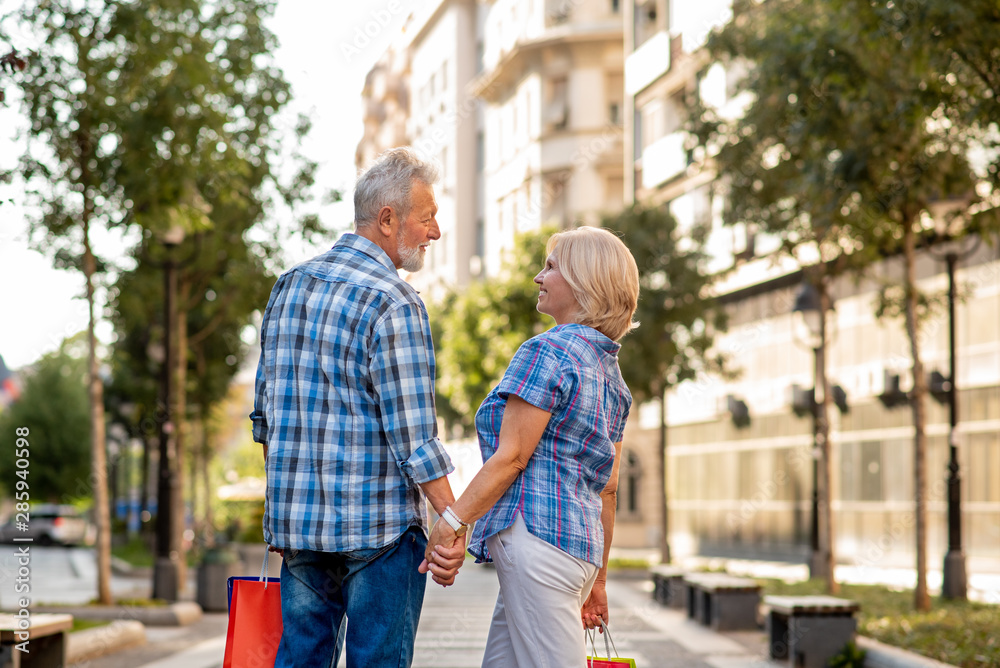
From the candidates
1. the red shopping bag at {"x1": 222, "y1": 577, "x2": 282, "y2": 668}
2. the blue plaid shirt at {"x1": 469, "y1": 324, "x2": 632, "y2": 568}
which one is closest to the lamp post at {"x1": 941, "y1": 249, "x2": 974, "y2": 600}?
the blue plaid shirt at {"x1": 469, "y1": 324, "x2": 632, "y2": 568}

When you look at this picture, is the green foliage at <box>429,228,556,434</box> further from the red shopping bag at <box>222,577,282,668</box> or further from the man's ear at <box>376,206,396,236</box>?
the red shopping bag at <box>222,577,282,668</box>

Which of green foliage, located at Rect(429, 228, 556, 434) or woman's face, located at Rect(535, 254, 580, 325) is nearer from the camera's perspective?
woman's face, located at Rect(535, 254, 580, 325)

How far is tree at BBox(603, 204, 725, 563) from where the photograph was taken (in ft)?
80.3

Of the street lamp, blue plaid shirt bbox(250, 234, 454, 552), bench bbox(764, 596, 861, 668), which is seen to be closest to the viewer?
blue plaid shirt bbox(250, 234, 454, 552)

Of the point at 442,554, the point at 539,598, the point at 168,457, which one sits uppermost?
the point at 442,554

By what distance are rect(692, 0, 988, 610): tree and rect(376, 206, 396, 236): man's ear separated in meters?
6.73

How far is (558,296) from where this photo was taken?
3.86 m

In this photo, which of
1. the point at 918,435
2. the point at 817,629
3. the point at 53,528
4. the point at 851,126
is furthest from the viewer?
the point at 53,528

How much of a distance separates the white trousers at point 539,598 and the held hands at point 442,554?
0.15 m

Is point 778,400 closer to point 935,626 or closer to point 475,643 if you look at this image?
point 935,626

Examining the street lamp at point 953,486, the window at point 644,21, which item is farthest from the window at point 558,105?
the street lamp at point 953,486

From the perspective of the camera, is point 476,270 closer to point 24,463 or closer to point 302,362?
point 24,463

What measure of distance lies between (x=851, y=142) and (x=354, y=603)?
9.98 m

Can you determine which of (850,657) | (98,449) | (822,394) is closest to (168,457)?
(98,449)
